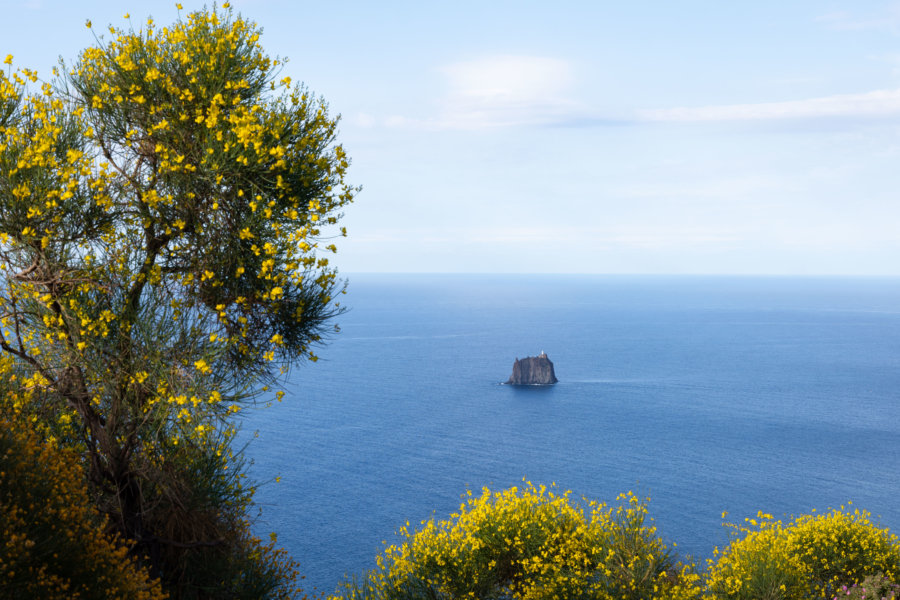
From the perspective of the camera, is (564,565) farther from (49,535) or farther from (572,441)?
(572,441)

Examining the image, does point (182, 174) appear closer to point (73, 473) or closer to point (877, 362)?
point (73, 473)

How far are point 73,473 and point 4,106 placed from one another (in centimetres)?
702

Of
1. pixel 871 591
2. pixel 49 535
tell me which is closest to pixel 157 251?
pixel 49 535

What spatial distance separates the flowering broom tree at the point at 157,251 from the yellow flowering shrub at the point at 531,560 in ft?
27.9

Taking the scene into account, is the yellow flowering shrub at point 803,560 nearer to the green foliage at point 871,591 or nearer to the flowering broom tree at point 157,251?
the green foliage at point 871,591

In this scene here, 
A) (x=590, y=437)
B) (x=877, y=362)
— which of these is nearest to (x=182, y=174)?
(x=590, y=437)

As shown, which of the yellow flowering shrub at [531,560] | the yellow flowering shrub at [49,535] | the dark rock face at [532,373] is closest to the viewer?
the yellow flowering shrub at [49,535]

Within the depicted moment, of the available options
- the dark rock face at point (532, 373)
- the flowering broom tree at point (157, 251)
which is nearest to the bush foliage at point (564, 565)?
the flowering broom tree at point (157, 251)

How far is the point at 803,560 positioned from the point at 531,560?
10.1m

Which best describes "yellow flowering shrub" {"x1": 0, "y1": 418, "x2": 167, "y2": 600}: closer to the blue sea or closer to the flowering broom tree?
the flowering broom tree

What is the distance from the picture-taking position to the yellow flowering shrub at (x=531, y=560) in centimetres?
1948

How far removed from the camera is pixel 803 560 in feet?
78.3

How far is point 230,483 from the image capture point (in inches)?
609

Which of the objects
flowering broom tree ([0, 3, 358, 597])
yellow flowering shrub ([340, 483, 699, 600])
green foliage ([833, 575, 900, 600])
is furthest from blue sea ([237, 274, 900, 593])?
flowering broom tree ([0, 3, 358, 597])
